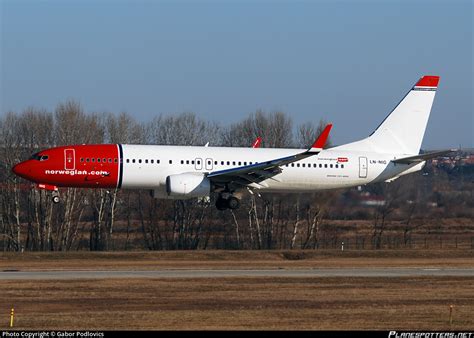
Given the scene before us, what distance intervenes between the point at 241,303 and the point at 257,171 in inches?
832

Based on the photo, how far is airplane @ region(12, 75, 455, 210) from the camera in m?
50.6

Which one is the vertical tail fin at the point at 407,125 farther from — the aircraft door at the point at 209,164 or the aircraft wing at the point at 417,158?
the aircraft door at the point at 209,164

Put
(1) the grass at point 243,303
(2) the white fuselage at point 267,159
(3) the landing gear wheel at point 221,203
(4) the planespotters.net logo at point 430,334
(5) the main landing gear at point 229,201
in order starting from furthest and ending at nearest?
(3) the landing gear wheel at point 221,203 → (5) the main landing gear at point 229,201 → (2) the white fuselage at point 267,159 → (1) the grass at point 243,303 → (4) the planespotters.net logo at point 430,334

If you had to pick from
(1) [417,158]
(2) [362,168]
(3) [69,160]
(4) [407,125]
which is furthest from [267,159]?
(3) [69,160]

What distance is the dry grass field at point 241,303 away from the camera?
87.5 ft

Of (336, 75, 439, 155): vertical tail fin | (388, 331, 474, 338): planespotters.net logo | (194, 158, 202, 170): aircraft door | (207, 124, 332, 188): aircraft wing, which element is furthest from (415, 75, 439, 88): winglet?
(388, 331, 474, 338): planespotters.net logo

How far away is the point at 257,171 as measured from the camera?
51812 mm

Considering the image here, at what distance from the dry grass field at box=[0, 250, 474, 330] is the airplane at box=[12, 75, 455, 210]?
23.5ft

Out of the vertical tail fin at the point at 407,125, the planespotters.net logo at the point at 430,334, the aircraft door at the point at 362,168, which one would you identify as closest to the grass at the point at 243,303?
the planespotters.net logo at the point at 430,334

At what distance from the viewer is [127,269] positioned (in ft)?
145

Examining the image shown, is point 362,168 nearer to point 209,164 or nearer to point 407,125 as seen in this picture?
point 407,125

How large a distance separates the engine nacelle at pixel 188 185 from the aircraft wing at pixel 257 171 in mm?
512

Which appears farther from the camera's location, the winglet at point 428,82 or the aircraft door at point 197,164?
the winglet at point 428,82

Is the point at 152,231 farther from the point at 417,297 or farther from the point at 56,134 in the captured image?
the point at 417,297
